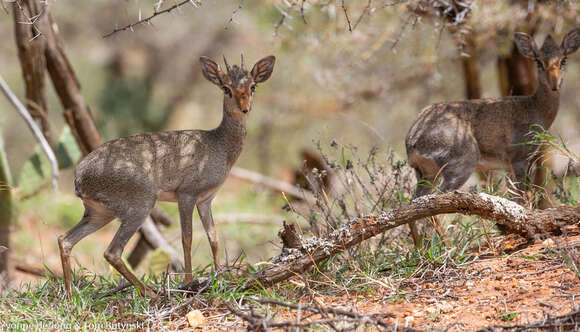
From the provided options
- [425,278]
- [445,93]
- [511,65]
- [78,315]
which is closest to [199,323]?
[78,315]

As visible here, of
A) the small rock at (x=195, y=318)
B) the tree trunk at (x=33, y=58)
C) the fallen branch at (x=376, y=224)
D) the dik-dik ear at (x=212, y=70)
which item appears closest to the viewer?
the small rock at (x=195, y=318)

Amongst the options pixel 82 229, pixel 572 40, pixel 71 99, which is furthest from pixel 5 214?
pixel 572 40

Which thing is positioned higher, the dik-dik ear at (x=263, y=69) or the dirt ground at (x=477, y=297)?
the dik-dik ear at (x=263, y=69)

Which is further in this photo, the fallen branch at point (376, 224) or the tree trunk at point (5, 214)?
the tree trunk at point (5, 214)

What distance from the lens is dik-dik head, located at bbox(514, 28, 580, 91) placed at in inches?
220

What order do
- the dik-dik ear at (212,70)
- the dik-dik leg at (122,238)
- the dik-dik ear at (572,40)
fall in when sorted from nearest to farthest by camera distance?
the dik-dik leg at (122,238), the dik-dik ear at (212,70), the dik-dik ear at (572,40)

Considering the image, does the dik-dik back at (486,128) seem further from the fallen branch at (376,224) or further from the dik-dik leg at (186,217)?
the dik-dik leg at (186,217)

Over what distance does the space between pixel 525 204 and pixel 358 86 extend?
21.9 feet

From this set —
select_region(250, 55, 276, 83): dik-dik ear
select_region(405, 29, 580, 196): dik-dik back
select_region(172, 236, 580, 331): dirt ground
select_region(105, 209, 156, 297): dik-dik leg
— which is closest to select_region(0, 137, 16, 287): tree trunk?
select_region(105, 209, 156, 297): dik-dik leg

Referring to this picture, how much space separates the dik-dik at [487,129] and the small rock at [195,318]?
232 centimetres

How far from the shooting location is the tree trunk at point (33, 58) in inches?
246

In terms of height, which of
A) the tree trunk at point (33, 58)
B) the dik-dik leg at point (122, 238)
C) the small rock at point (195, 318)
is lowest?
the small rock at point (195, 318)

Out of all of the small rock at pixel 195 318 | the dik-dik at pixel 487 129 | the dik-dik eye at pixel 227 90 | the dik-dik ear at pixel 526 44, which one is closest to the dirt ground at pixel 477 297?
the small rock at pixel 195 318

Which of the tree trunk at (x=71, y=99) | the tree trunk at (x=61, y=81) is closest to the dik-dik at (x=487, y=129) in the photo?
the tree trunk at (x=61, y=81)
